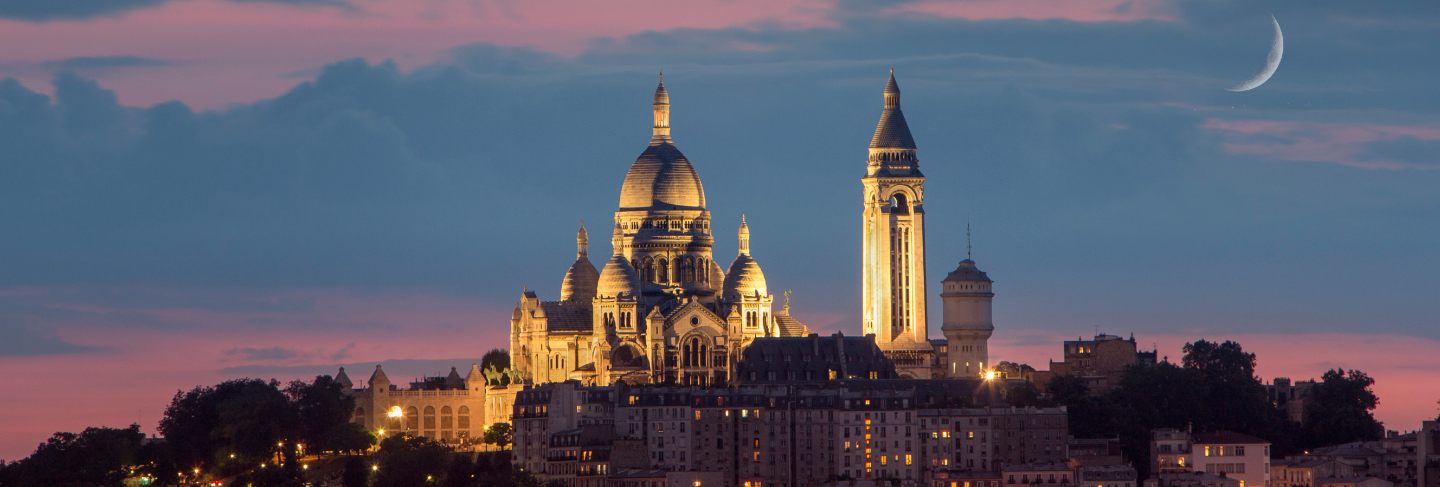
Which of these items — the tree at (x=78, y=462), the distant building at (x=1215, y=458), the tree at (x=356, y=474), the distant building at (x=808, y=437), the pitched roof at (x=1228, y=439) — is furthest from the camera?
the tree at (x=78, y=462)

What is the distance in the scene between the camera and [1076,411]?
18875 centimetres

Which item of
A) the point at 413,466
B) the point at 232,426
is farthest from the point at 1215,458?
the point at 232,426

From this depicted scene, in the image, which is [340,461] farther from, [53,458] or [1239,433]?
[1239,433]

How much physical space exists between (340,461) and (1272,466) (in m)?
47.3

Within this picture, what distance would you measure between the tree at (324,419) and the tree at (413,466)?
5.85 metres

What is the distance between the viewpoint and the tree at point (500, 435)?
193875mm

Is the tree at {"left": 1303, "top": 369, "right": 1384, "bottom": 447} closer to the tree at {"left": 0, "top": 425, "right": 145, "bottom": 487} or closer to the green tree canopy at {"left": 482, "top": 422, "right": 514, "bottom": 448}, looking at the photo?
the green tree canopy at {"left": 482, "top": 422, "right": 514, "bottom": 448}

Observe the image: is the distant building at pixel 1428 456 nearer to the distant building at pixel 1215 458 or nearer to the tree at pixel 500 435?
the distant building at pixel 1215 458

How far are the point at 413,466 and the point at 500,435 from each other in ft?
46.9

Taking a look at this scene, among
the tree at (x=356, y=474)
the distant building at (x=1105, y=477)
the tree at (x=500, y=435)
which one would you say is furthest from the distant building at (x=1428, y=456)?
the tree at (x=356, y=474)

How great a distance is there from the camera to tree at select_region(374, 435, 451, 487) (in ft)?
592

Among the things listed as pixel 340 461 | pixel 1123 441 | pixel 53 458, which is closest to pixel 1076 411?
pixel 1123 441

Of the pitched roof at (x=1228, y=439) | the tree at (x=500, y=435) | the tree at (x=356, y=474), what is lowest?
the tree at (x=356, y=474)

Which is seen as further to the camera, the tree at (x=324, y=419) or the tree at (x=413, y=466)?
the tree at (x=324, y=419)
